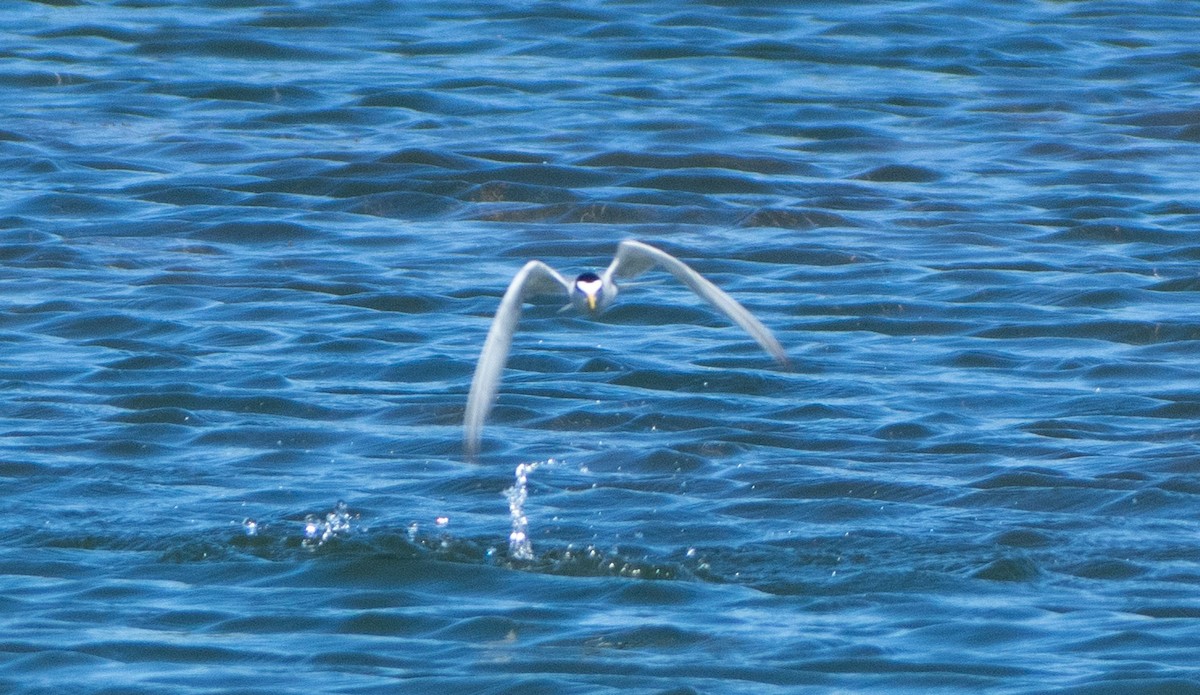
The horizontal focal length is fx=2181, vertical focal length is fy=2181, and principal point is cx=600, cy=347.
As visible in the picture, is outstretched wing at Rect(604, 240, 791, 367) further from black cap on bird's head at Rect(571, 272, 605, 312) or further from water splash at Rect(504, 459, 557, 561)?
water splash at Rect(504, 459, 557, 561)

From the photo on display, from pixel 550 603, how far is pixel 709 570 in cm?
66

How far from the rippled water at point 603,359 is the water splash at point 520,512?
0.04 metres

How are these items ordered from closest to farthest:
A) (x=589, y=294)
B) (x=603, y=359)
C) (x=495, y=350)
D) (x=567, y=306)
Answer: (x=495, y=350), (x=589, y=294), (x=567, y=306), (x=603, y=359)

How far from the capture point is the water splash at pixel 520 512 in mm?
8305

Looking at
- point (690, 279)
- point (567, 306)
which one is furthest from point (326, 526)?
point (690, 279)

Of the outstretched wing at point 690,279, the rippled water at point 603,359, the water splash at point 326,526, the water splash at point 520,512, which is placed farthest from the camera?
the water splash at point 326,526

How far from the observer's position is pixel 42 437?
974 cm

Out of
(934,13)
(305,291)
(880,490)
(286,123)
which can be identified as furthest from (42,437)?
(934,13)

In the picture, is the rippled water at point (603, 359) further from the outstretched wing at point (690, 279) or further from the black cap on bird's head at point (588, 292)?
the black cap on bird's head at point (588, 292)

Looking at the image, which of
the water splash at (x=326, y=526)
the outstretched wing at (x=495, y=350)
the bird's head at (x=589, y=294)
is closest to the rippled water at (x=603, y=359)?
the water splash at (x=326, y=526)

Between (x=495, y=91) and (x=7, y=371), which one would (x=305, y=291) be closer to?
(x=7, y=371)

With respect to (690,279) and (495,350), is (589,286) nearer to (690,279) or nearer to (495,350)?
(690,279)

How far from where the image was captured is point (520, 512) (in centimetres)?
875

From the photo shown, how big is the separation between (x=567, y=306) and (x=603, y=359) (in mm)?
3987
